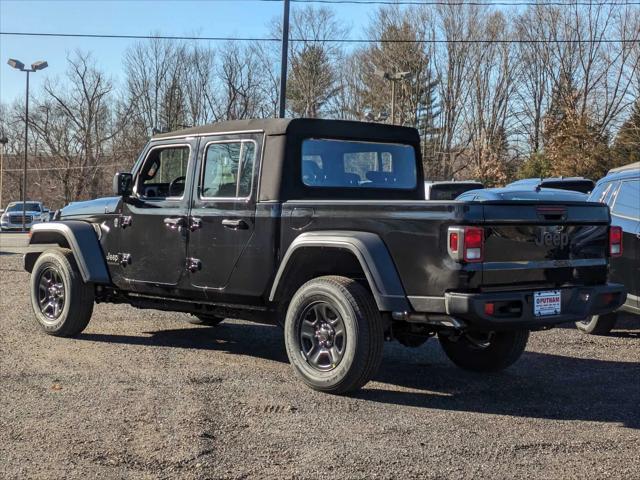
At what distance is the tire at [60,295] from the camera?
7.54 metres

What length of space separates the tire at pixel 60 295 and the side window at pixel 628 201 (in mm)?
5717

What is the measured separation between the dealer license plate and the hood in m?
4.18

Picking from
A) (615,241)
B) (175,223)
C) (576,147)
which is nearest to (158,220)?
(175,223)

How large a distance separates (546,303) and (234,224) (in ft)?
8.28

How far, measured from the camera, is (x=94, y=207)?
7.69m

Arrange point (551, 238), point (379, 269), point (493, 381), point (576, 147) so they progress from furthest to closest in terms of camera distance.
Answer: point (576, 147), point (493, 381), point (551, 238), point (379, 269)

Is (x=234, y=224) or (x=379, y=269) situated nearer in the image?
(x=379, y=269)

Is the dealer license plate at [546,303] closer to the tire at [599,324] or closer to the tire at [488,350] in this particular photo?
the tire at [488,350]

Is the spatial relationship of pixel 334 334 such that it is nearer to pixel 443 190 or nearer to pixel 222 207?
pixel 222 207

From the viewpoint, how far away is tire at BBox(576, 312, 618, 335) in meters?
8.41

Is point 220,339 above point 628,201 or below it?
below

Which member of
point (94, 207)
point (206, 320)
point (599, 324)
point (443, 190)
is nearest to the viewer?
point (94, 207)

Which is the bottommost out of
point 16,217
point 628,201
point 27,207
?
point 16,217

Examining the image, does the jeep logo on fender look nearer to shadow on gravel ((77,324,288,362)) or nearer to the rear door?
shadow on gravel ((77,324,288,362))
